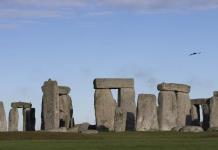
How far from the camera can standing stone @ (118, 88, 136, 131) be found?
52.0 m

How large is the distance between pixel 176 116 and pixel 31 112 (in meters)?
9.75

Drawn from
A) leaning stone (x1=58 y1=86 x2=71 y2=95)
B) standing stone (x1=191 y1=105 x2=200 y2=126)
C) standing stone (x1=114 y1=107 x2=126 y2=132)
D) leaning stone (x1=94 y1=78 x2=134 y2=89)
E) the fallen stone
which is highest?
leaning stone (x1=94 y1=78 x2=134 y2=89)

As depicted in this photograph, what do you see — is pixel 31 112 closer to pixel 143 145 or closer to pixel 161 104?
pixel 161 104

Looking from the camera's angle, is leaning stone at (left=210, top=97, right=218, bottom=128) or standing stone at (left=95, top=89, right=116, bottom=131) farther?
standing stone at (left=95, top=89, right=116, bottom=131)

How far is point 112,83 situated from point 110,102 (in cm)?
126

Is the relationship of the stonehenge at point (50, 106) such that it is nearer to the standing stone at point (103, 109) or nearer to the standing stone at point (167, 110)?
the standing stone at point (103, 109)

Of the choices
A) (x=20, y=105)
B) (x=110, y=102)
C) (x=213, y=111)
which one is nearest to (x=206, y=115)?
(x=213, y=111)

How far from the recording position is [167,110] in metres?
52.5

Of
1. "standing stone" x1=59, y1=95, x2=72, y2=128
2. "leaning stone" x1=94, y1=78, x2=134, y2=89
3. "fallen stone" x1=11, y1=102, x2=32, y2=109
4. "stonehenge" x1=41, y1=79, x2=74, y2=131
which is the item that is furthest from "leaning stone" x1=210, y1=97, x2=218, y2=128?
"fallen stone" x1=11, y1=102, x2=32, y2=109

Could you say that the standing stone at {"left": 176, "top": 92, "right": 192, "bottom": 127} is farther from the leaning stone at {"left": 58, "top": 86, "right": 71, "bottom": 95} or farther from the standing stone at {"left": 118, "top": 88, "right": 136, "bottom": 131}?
the leaning stone at {"left": 58, "top": 86, "right": 71, "bottom": 95}

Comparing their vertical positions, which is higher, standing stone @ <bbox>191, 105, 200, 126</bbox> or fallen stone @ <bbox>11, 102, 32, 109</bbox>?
fallen stone @ <bbox>11, 102, 32, 109</bbox>

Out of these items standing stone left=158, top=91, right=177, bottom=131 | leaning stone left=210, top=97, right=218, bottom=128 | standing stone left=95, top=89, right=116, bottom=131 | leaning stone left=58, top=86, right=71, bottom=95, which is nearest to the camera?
leaning stone left=210, top=97, right=218, bottom=128

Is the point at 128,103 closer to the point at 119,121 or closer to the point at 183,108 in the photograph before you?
the point at 183,108

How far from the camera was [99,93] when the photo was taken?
52.1 metres
